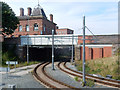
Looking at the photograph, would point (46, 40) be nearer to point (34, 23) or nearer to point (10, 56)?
point (10, 56)

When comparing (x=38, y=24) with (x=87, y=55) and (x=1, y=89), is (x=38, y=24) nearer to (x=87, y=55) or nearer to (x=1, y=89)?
(x=87, y=55)

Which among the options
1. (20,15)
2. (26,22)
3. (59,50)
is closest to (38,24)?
(26,22)

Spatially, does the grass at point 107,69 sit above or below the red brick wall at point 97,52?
below

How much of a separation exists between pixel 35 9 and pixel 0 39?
58.2 feet

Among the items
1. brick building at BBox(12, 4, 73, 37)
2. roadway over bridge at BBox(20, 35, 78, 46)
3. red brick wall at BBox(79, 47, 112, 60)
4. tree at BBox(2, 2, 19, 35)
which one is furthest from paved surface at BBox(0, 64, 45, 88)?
brick building at BBox(12, 4, 73, 37)

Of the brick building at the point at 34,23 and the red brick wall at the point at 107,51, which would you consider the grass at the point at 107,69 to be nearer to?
the red brick wall at the point at 107,51

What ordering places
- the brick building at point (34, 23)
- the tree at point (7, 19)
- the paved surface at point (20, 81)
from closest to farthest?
the paved surface at point (20, 81)
the tree at point (7, 19)
the brick building at point (34, 23)

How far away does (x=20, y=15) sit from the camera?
133 ft

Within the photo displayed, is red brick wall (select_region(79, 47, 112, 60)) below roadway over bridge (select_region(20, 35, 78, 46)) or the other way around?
below

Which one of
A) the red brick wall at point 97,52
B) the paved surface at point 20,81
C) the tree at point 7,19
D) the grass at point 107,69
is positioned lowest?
the paved surface at point 20,81

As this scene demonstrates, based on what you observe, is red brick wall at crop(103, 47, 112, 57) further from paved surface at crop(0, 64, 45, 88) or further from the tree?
the tree

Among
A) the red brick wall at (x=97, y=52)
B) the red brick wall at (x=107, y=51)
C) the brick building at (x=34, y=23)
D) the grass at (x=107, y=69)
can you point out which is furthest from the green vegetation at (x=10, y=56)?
the red brick wall at (x=107, y=51)

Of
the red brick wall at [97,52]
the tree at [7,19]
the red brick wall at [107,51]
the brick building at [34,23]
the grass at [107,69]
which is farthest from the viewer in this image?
the brick building at [34,23]

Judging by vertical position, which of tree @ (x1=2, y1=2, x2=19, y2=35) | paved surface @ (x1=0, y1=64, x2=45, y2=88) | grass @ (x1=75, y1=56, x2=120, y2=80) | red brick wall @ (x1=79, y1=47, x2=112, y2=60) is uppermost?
tree @ (x1=2, y1=2, x2=19, y2=35)
